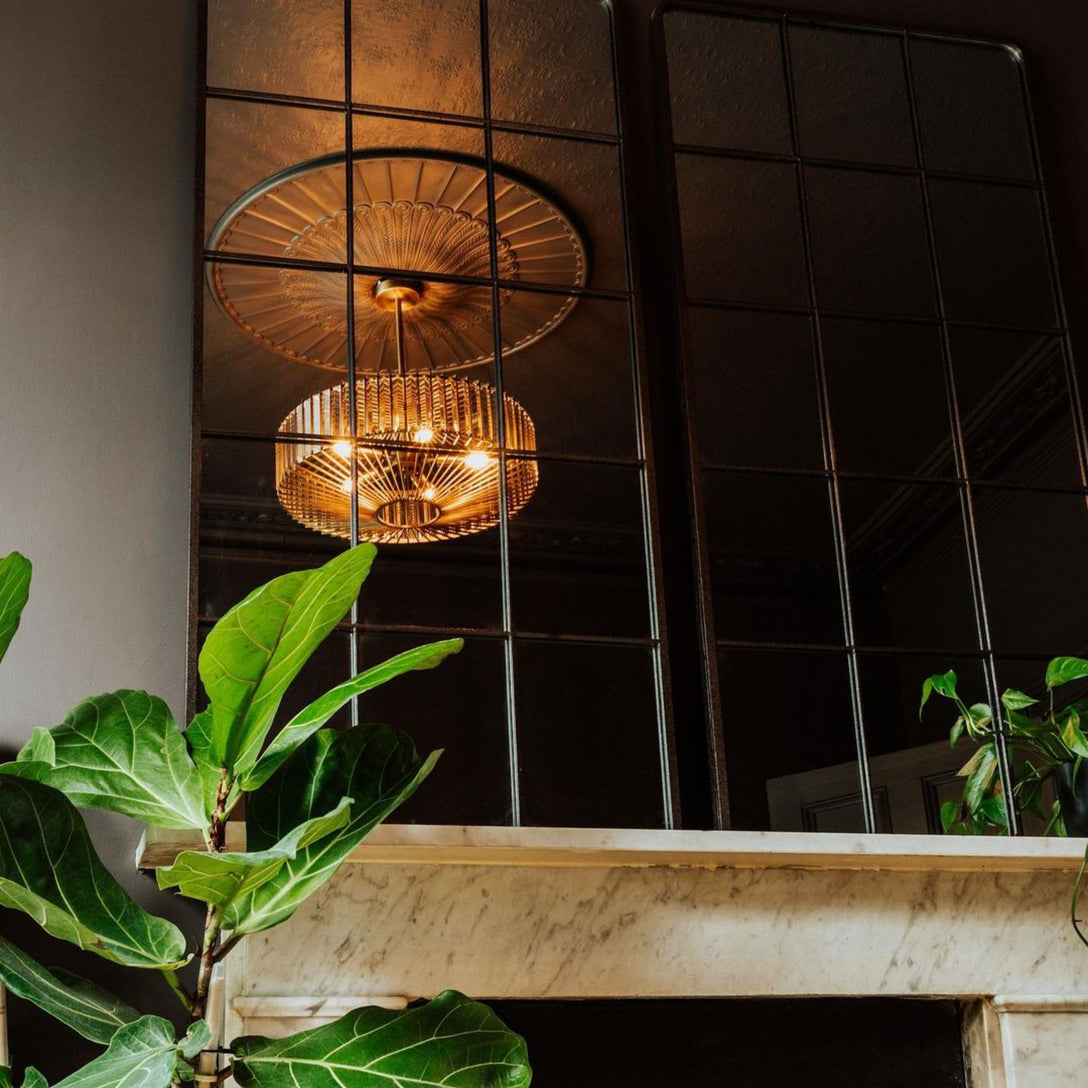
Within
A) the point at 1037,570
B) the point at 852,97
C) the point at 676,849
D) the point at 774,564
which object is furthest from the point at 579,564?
the point at 676,849

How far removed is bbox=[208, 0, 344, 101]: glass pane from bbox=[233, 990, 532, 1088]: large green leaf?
1.52m

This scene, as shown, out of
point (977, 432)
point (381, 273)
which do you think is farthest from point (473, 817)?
point (381, 273)

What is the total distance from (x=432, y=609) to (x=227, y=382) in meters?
1.73

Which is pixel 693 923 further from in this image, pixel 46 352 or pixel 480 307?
pixel 480 307

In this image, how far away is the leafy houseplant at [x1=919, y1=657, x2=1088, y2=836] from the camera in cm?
194

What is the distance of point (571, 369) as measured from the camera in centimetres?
333

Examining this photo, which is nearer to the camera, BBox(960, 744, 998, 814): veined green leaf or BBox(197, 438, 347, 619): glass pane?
BBox(960, 744, 998, 814): veined green leaf

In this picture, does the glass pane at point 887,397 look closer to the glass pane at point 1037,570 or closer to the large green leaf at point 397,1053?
the glass pane at point 1037,570

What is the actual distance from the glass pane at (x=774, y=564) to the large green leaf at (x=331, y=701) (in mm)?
2959

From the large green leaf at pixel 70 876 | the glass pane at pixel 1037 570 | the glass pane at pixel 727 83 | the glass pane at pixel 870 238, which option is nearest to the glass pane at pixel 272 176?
the glass pane at pixel 727 83

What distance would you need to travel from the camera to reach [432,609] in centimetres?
407

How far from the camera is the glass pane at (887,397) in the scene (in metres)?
3.73

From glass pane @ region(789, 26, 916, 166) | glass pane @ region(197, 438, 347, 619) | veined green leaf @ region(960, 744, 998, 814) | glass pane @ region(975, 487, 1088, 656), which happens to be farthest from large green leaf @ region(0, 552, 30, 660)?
glass pane @ region(975, 487, 1088, 656)

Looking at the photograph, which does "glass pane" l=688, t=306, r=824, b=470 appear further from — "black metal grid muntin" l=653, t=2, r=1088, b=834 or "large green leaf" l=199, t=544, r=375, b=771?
"large green leaf" l=199, t=544, r=375, b=771
